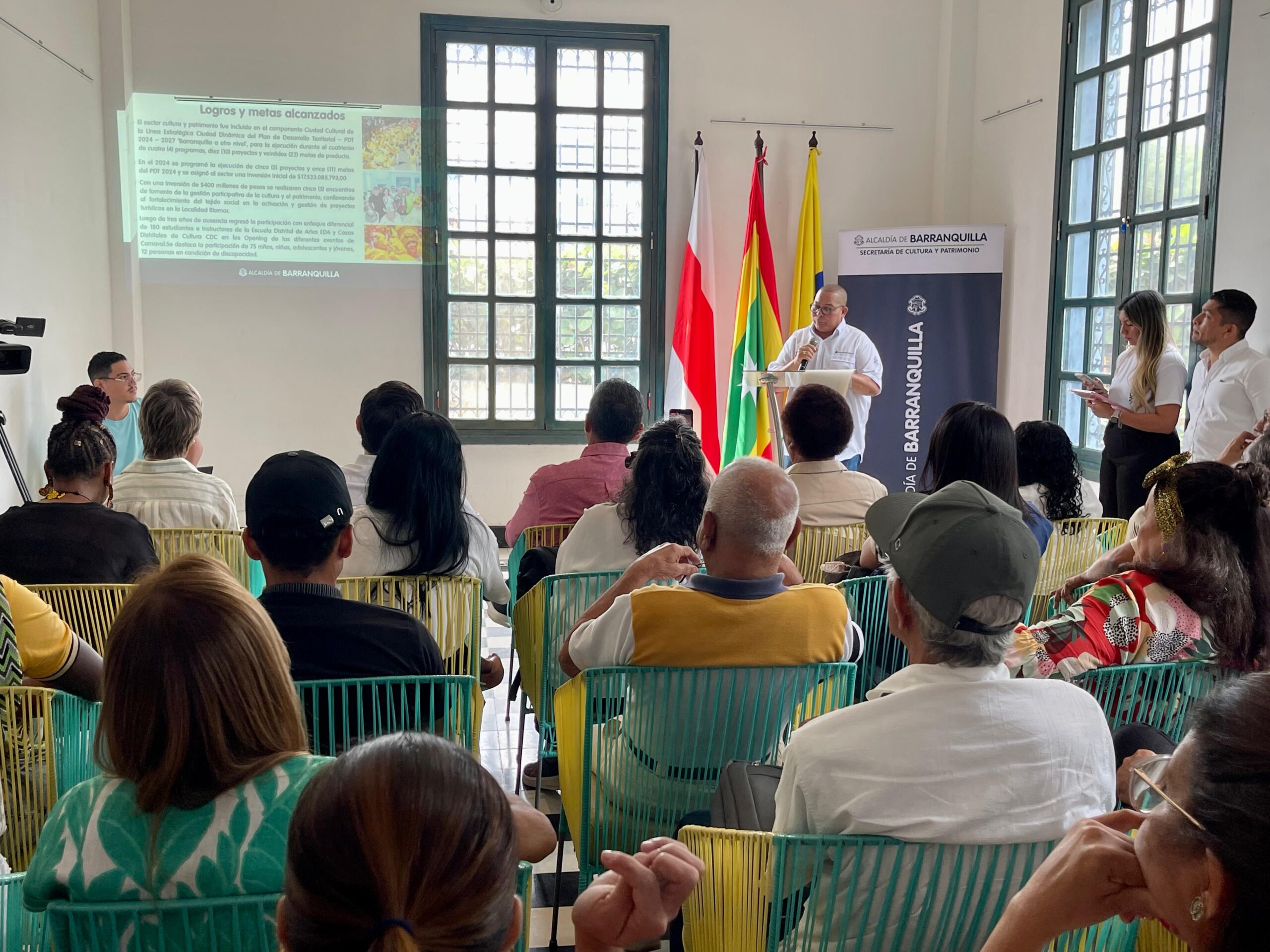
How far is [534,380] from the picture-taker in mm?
7070

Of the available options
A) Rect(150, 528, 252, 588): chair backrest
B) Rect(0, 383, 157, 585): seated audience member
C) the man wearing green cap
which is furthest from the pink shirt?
the man wearing green cap

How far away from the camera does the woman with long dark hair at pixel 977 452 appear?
9.62 ft

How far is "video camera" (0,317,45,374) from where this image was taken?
4.32 metres

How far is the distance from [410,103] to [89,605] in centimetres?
500

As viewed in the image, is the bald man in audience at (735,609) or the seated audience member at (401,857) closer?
the seated audience member at (401,857)

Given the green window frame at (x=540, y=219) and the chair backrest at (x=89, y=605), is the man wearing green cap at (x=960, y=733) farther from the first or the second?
the green window frame at (x=540, y=219)

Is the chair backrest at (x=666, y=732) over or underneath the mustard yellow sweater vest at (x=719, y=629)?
underneath

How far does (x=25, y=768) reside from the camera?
1.79 m

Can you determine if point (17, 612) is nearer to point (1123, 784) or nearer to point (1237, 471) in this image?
point (1123, 784)

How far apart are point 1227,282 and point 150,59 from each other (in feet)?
Result: 19.8

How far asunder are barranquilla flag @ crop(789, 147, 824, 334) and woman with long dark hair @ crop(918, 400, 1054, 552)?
4002 millimetres

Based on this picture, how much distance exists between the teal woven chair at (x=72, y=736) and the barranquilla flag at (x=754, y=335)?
528 cm

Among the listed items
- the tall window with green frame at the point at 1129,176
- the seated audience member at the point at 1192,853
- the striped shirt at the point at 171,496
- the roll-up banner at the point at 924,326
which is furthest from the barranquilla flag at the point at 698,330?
the seated audience member at the point at 1192,853

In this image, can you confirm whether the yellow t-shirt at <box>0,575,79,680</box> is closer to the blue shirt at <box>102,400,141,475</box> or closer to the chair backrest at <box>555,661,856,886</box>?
the chair backrest at <box>555,661,856,886</box>
